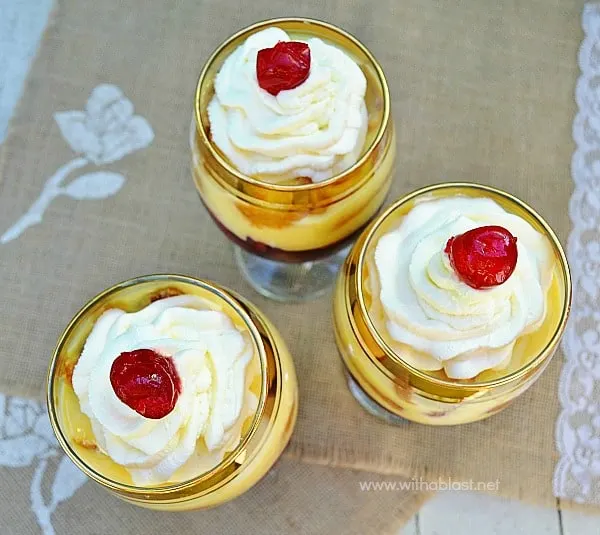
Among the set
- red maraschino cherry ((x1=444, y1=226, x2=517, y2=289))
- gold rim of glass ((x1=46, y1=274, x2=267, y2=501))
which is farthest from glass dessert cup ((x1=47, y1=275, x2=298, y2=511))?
red maraschino cherry ((x1=444, y1=226, x2=517, y2=289))

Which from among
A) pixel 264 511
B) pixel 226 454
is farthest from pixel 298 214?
pixel 264 511

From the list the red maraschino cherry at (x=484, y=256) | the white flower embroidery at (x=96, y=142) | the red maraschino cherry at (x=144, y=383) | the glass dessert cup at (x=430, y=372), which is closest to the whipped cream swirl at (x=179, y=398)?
A: the red maraschino cherry at (x=144, y=383)

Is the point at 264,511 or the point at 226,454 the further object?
the point at 264,511

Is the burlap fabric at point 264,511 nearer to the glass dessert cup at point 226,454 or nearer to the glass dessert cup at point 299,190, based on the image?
the glass dessert cup at point 226,454

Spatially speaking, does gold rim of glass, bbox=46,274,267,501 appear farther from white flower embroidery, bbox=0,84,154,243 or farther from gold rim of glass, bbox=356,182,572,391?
white flower embroidery, bbox=0,84,154,243

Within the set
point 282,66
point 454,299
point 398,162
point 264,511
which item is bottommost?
point 264,511

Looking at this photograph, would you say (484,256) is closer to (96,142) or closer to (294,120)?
(294,120)
